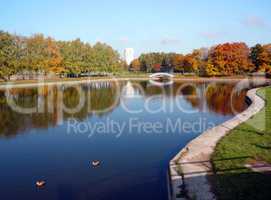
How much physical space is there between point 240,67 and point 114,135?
48.8 metres

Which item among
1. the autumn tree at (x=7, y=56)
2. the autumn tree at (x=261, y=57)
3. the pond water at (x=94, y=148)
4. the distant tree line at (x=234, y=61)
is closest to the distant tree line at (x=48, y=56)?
the autumn tree at (x=7, y=56)

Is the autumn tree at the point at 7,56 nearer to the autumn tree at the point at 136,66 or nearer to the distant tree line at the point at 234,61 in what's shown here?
the distant tree line at the point at 234,61

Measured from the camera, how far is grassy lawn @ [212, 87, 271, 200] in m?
6.51

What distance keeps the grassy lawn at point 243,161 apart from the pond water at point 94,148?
5.17 feet

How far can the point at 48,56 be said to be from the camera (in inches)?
2164

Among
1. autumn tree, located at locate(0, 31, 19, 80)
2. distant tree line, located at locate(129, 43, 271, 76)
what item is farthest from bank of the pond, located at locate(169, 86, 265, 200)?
distant tree line, located at locate(129, 43, 271, 76)

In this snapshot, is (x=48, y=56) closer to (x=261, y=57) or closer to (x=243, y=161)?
(x=261, y=57)

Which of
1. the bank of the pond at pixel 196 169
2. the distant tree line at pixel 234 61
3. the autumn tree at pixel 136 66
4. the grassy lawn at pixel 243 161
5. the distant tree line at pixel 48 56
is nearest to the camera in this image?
the grassy lawn at pixel 243 161

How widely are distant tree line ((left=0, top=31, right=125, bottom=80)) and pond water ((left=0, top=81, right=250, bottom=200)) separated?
27.1 metres

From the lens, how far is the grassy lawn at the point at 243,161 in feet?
21.4

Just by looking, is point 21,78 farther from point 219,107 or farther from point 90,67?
point 219,107

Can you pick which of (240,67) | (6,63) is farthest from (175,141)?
(240,67)

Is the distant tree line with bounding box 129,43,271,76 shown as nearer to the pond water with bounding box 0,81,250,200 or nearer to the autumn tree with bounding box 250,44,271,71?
the autumn tree with bounding box 250,44,271,71

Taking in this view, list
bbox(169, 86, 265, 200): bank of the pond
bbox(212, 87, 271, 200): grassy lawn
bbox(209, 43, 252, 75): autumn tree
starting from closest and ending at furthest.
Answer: bbox(212, 87, 271, 200): grassy lawn → bbox(169, 86, 265, 200): bank of the pond → bbox(209, 43, 252, 75): autumn tree
